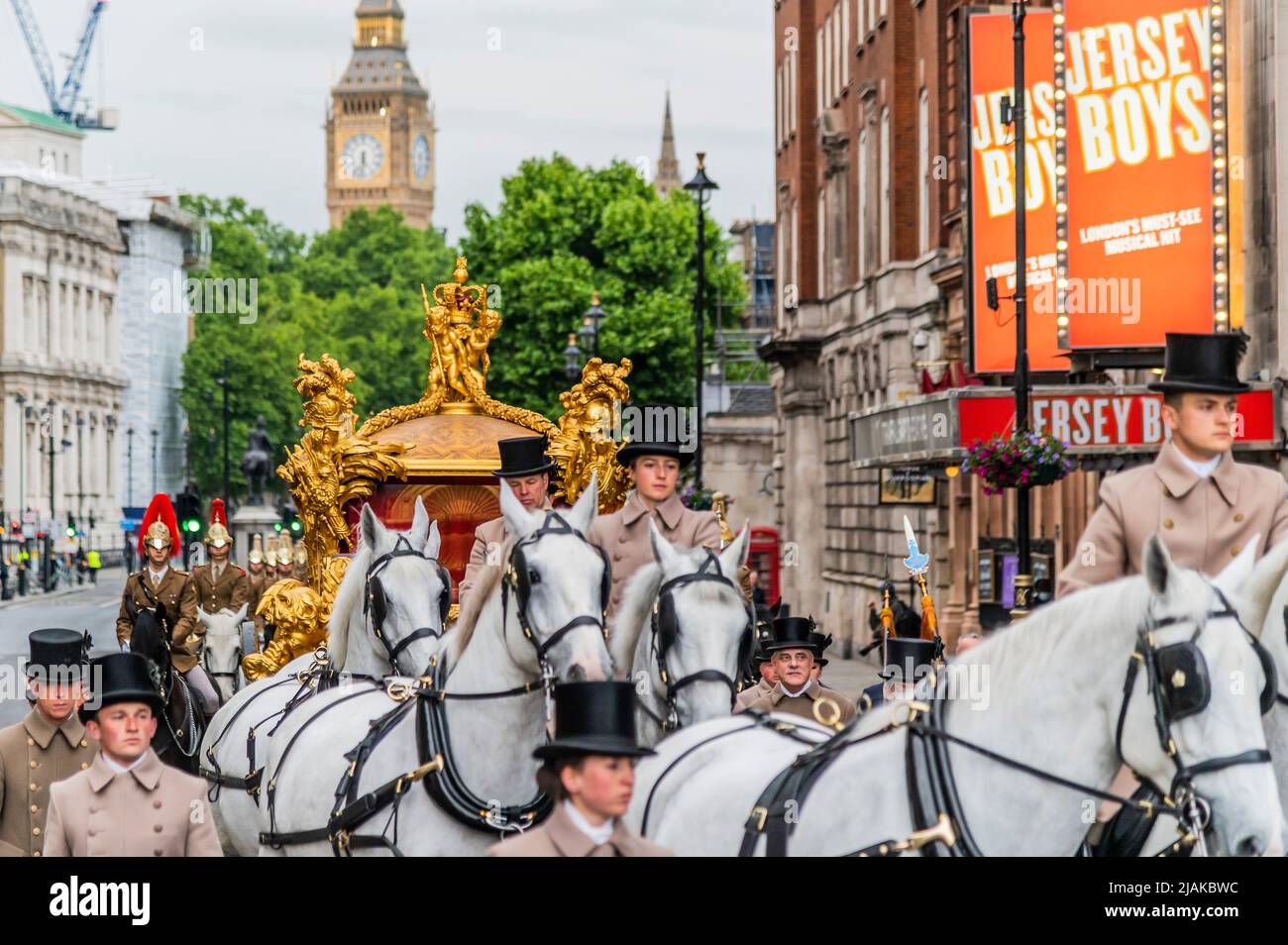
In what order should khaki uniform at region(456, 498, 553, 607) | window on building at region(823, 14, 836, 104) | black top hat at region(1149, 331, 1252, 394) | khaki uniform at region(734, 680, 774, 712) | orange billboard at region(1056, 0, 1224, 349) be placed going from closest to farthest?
black top hat at region(1149, 331, 1252, 394) → khaki uniform at region(456, 498, 553, 607) → khaki uniform at region(734, 680, 774, 712) → orange billboard at region(1056, 0, 1224, 349) → window on building at region(823, 14, 836, 104)

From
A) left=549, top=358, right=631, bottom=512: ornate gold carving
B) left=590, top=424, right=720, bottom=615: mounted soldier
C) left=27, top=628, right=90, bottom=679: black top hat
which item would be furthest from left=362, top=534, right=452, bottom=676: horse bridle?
left=549, top=358, right=631, bottom=512: ornate gold carving

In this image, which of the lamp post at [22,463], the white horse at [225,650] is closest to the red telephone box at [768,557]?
the white horse at [225,650]

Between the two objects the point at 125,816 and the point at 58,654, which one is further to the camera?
the point at 58,654

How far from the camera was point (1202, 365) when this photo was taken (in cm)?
792

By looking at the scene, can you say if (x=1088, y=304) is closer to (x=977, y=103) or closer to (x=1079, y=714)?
(x=977, y=103)

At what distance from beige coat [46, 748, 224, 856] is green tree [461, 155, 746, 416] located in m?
56.7

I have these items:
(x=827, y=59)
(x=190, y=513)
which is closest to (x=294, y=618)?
A: (x=190, y=513)

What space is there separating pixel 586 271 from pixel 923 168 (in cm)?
2766

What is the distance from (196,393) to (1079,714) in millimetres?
117914

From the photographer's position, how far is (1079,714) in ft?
21.8

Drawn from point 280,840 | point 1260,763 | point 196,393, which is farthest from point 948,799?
point 196,393

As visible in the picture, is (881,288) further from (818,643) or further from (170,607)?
(818,643)

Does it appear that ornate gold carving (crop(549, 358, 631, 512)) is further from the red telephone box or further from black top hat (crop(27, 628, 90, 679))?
the red telephone box

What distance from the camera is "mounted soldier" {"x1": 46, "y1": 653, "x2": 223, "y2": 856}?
24.7ft
